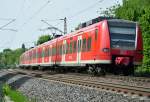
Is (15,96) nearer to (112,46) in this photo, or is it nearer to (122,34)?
(112,46)

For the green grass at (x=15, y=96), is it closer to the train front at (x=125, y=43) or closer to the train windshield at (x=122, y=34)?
the train front at (x=125, y=43)

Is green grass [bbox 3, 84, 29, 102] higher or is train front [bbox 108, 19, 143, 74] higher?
train front [bbox 108, 19, 143, 74]

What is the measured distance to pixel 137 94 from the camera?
13117 millimetres

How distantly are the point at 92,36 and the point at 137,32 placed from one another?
252cm

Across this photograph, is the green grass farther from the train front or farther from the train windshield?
the train windshield

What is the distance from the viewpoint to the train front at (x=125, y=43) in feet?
72.6

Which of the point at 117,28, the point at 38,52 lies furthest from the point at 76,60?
the point at 38,52

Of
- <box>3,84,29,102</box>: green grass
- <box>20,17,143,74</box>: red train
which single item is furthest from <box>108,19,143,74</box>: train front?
<box>3,84,29,102</box>: green grass

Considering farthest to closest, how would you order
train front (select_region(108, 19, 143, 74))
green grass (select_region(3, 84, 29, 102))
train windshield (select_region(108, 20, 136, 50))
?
train windshield (select_region(108, 20, 136, 50)) < train front (select_region(108, 19, 143, 74)) < green grass (select_region(3, 84, 29, 102))

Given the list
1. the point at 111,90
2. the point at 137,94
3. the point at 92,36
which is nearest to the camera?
the point at 137,94

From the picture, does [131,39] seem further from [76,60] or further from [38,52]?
[38,52]

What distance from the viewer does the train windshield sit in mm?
22312

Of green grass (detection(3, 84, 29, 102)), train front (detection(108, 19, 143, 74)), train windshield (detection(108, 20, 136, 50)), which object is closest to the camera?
green grass (detection(3, 84, 29, 102))

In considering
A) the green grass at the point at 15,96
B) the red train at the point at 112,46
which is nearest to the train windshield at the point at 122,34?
the red train at the point at 112,46
